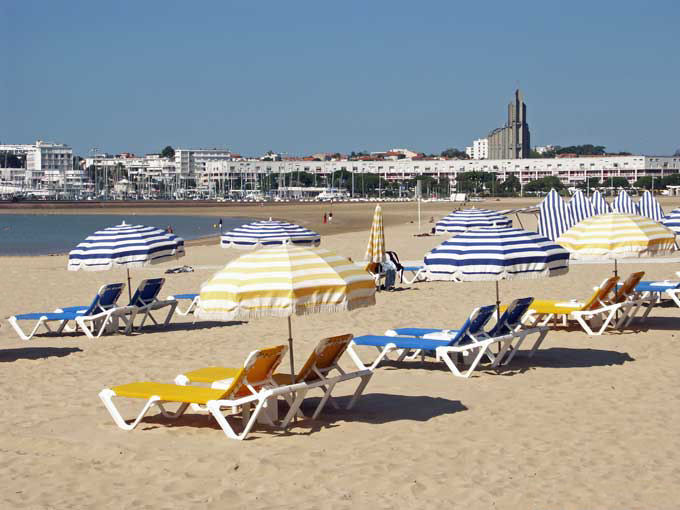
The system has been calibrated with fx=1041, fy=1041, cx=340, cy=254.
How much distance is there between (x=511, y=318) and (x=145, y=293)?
4.85 m

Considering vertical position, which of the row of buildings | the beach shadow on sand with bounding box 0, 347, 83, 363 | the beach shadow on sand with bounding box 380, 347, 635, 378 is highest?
the row of buildings

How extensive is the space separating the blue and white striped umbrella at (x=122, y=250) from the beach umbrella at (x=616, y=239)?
14.6ft

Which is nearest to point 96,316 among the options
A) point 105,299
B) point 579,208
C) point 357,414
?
point 105,299

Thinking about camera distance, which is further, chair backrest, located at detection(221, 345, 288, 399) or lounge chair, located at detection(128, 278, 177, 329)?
lounge chair, located at detection(128, 278, 177, 329)

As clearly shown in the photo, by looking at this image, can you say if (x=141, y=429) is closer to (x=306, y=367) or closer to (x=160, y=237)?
(x=306, y=367)

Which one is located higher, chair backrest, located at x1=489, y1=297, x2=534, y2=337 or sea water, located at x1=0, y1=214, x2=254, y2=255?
chair backrest, located at x1=489, y1=297, x2=534, y2=337

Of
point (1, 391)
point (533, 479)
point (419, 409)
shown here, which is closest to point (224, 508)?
point (533, 479)

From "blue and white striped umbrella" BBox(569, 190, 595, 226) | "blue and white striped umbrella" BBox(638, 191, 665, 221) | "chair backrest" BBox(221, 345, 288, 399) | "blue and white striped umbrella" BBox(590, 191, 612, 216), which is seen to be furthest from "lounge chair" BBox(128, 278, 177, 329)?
"blue and white striped umbrella" BBox(638, 191, 665, 221)

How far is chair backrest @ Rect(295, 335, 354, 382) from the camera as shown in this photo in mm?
7125

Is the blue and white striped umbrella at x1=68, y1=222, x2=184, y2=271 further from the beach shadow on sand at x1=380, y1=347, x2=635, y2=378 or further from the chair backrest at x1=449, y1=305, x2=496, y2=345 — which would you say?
the chair backrest at x1=449, y1=305, x2=496, y2=345

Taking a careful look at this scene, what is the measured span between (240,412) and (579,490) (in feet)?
8.73

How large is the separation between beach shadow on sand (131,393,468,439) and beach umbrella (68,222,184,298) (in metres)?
4.10

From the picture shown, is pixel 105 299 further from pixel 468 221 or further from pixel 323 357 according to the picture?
pixel 468 221

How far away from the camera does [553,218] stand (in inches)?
808
